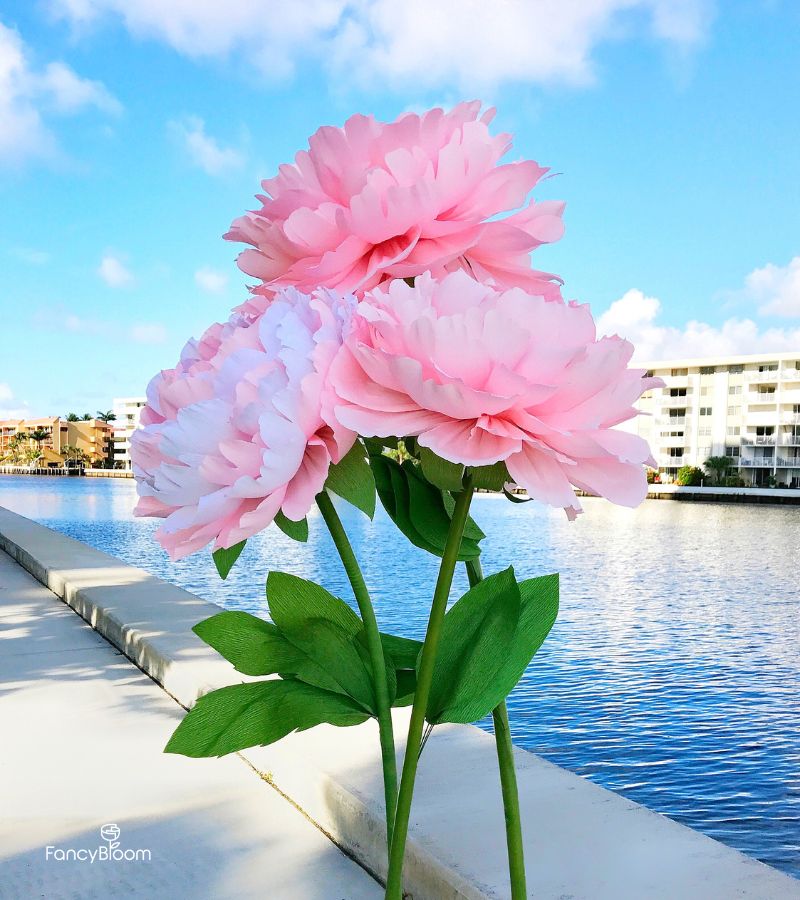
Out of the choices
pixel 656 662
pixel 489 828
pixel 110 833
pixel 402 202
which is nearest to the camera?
pixel 402 202

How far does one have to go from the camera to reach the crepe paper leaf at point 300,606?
1.08 meters

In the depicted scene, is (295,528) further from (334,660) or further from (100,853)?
(100,853)

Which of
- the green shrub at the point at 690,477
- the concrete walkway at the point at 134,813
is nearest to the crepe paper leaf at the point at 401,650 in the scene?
the concrete walkway at the point at 134,813

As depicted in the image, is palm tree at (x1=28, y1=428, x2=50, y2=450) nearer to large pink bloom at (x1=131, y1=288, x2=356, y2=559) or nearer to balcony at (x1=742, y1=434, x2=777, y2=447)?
balcony at (x1=742, y1=434, x2=777, y2=447)

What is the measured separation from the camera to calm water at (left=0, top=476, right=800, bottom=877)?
6449 millimetres

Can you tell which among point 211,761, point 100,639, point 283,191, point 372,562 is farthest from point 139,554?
point 283,191

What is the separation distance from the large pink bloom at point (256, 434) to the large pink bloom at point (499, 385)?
3 centimetres

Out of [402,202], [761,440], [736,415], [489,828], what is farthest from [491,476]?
[736,415]

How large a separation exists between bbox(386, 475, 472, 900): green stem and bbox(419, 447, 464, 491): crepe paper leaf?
3 centimetres

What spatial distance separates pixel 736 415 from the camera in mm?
67938

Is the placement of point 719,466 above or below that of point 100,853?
above

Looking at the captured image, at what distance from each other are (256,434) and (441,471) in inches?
8.4

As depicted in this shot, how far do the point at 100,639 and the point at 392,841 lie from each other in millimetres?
5057

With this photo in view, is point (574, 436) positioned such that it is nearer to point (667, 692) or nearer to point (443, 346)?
point (443, 346)
